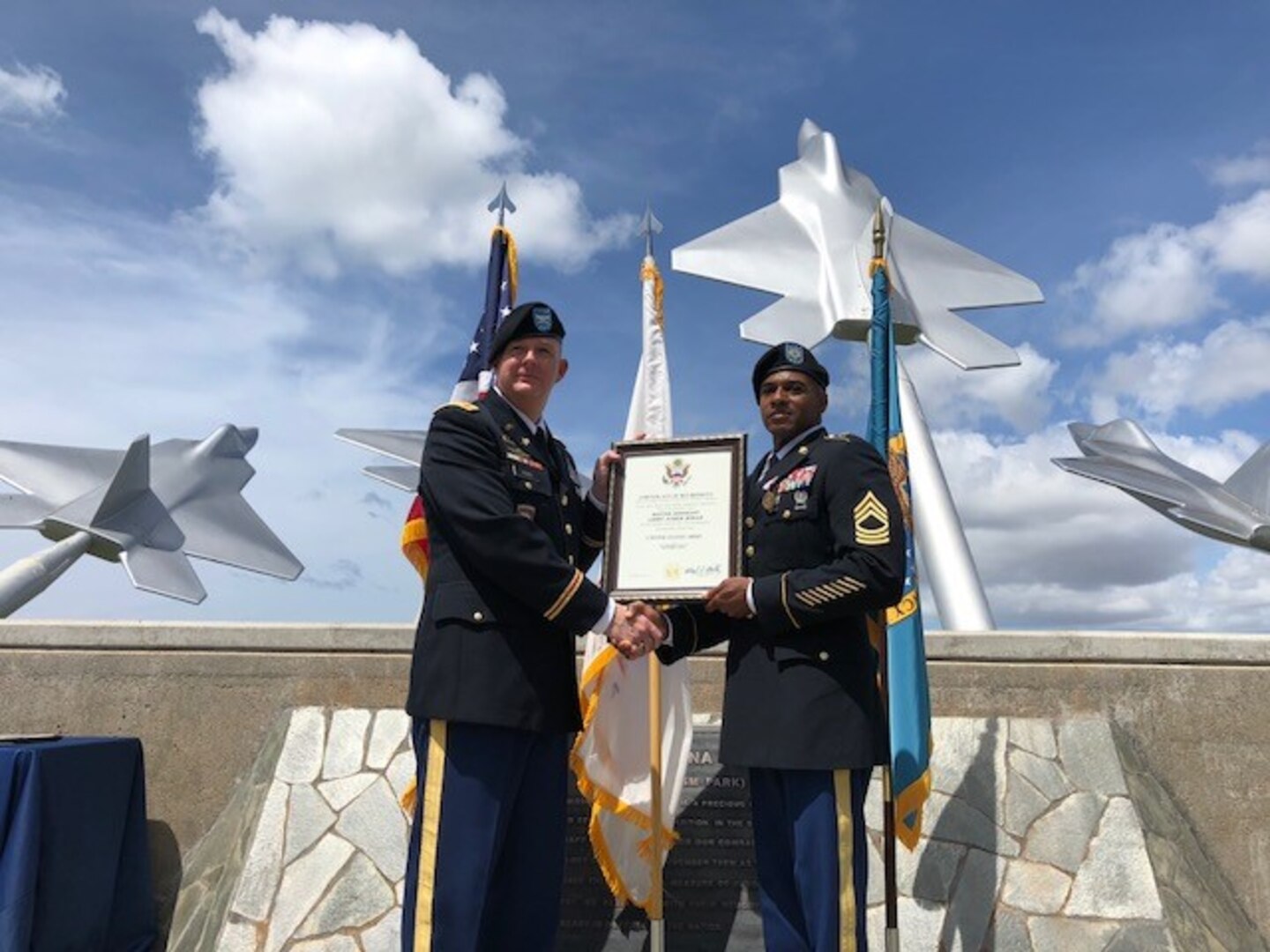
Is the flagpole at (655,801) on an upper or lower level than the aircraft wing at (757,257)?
lower

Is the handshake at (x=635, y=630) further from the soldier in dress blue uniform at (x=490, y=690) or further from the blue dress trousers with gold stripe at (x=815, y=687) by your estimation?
the blue dress trousers with gold stripe at (x=815, y=687)

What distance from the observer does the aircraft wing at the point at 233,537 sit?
9.27m

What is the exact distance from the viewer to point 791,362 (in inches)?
126

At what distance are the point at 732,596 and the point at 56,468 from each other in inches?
347

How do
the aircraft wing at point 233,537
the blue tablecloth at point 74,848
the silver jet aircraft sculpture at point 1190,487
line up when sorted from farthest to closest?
the aircraft wing at point 233,537 → the silver jet aircraft sculpture at point 1190,487 → the blue tablecloth at point 74,848

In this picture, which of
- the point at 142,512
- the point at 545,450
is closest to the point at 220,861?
the point at 545,450

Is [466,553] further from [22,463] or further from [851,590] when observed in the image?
[22,463]

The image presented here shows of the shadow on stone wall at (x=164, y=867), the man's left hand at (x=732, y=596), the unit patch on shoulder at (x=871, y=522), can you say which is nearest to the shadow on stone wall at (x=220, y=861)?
the shadow on stone wall at (x=164, y=867)

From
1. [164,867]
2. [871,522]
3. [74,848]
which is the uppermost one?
[871,522]

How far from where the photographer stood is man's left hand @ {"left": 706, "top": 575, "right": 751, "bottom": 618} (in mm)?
2926

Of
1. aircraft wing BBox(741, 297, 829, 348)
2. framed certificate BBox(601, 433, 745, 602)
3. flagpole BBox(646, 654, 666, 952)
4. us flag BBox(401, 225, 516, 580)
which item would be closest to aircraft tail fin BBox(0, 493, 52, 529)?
us flag BBox(401, 225, 516, 580)

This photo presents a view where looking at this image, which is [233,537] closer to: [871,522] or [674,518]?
[674,518]

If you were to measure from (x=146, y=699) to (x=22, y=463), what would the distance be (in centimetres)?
567

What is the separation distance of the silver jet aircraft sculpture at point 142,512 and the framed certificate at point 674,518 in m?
6.69
